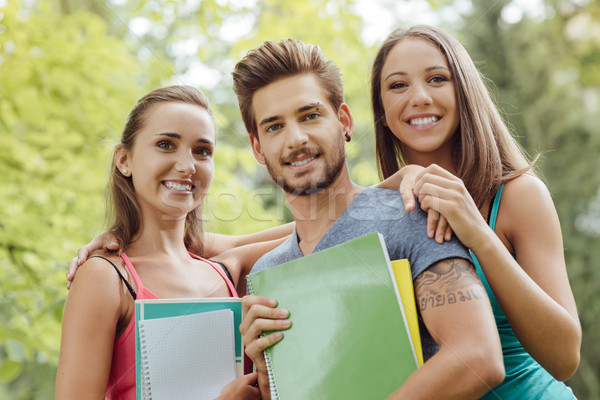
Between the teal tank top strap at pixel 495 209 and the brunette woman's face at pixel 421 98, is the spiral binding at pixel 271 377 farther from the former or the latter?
the brunette woman's face at pixel 421 98

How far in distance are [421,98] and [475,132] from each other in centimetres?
29

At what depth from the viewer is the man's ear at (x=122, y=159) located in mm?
2771

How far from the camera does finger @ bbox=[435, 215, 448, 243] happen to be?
1785 millimetres

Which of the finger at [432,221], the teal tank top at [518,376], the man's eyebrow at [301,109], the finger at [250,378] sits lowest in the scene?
the teal tank top at [518,376]

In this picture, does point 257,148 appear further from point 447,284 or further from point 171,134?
point 447,284

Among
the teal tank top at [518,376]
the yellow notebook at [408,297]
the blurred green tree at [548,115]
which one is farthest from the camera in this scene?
the blurred green tree at [548,115]

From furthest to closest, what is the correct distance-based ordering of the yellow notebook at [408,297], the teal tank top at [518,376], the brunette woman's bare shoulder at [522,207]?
1. the brunette woman's bare shoulder at [522,207]
2. the teal tank top at [518,376]
3. the yellow notebook at [408,297]

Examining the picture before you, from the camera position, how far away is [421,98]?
8.34ft

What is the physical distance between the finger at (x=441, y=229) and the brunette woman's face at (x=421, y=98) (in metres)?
0.84

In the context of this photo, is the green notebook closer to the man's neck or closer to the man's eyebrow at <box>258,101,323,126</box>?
the man's neck

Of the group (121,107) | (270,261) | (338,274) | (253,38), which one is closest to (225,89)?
(253,38)

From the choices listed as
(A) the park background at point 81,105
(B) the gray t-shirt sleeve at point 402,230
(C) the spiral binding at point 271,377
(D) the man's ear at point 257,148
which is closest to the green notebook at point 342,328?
(C) the spiral binding at point 271,377

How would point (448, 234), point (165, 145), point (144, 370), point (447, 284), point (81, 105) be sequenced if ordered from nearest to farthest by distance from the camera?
point (447, 284) < point (448, 234) < point (144, 370) < point (165, 145) < point (81, 105)

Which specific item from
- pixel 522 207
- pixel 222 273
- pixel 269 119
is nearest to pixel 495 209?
pixel 522 207
